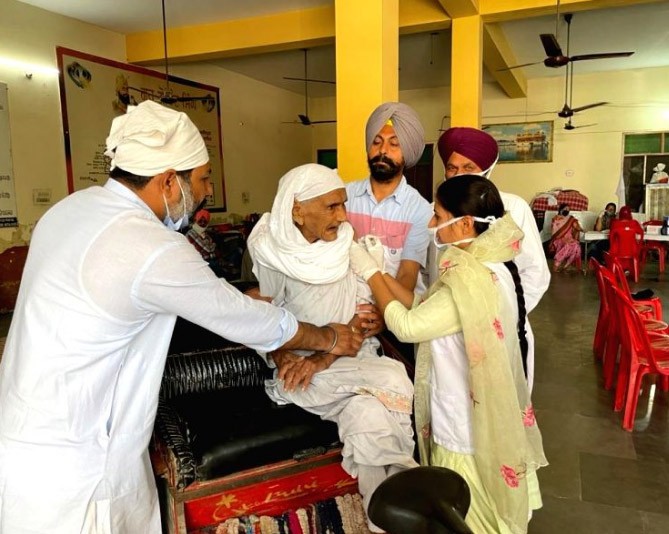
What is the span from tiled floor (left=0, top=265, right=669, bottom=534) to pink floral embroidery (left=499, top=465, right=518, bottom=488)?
3.06 feet

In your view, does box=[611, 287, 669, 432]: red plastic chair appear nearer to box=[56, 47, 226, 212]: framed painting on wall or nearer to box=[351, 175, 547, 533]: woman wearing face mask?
box=[351, 175, 547, 533]: woman wearing face mask

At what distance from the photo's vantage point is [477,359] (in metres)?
1.53

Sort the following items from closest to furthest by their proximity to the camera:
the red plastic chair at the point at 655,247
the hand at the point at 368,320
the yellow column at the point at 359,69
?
the hand at the point at 368,320 → the yellow column at the point at 359,69 → the red plastic chair at the point at 655,247

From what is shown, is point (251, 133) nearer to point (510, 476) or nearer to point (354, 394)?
point (354, 394)

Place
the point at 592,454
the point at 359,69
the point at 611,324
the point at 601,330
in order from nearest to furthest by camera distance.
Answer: the point at 592,454 → the point at 359,69 → the point at 611,324 → the point at 601,330

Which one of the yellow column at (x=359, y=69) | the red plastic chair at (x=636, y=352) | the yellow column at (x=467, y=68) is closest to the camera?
the red plastic chair at (x=636, y=352)

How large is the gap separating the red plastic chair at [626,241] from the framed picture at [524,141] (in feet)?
→ 13.8

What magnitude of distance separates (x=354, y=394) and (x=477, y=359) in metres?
0.44

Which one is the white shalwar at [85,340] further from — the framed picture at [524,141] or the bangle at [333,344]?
the framed picture at [524,141]

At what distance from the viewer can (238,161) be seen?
9836 millimetres

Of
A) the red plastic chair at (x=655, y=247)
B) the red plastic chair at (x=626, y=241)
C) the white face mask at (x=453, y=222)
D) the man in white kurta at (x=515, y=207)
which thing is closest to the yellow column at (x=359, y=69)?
the man in white kurta at (x=515, y=207)

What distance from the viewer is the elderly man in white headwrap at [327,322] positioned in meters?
1.65

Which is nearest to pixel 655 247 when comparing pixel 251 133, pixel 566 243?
pixel 566 243

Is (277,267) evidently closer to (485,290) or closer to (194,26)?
(485,290)
